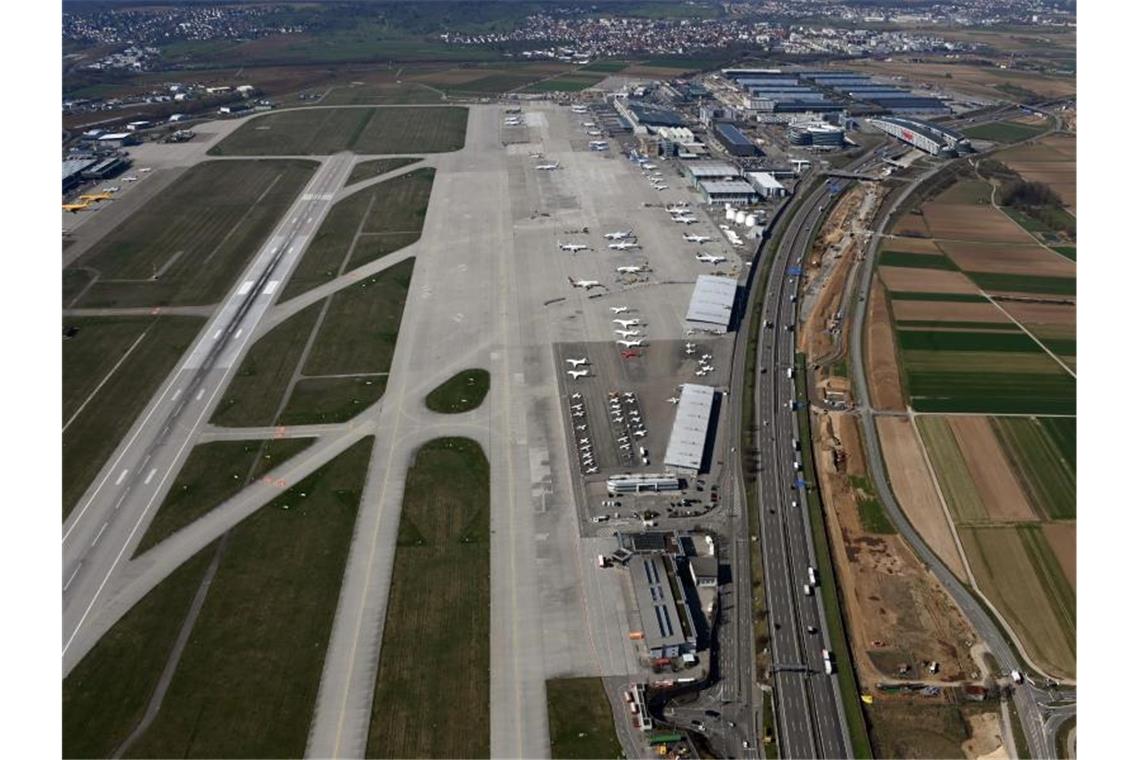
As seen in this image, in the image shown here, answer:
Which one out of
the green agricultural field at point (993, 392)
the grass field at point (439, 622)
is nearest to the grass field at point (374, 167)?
the grass field at point (439, 622)

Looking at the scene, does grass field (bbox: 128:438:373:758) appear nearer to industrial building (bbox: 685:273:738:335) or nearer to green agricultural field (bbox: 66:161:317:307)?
industrial building (bbox: 685:273:738:335)

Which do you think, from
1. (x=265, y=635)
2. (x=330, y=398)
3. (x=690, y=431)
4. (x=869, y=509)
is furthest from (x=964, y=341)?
(x=265, y=635)

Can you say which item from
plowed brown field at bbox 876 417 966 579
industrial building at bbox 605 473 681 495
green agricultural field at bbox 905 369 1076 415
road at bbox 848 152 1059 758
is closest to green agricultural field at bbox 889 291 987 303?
road at bbox 848 152 1059 758

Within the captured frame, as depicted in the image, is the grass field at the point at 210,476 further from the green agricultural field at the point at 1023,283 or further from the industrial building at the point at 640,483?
the green agricultural field at the point at 1023,283

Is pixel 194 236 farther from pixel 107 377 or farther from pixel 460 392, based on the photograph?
pixel 460 392

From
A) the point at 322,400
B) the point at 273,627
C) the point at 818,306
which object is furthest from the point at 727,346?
the point at 273,627

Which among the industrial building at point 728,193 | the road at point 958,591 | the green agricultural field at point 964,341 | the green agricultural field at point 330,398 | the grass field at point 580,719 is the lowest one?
the grass field at point 580,719

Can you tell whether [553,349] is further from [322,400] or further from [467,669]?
[467,669]
